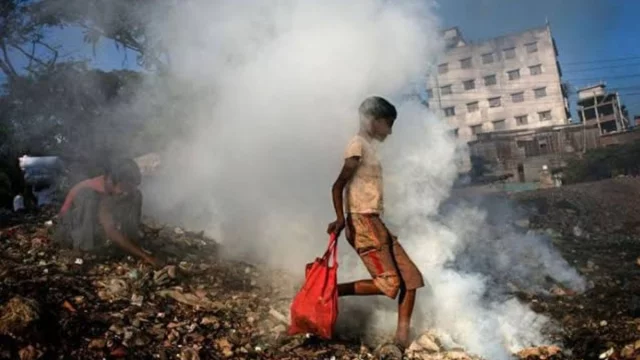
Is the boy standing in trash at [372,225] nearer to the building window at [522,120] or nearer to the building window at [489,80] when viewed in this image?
the building window at [522,120]

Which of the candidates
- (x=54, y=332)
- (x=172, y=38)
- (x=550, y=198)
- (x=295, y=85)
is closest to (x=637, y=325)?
(x=295, y=85)

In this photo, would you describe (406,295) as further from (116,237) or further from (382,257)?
(116,237)

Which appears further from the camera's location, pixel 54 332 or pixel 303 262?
pixel 303 262

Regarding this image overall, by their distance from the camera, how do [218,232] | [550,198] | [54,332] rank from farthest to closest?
[550,198]
[218,232]
[54,332]

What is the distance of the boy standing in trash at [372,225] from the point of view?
9.70 feet

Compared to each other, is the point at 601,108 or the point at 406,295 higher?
the point at 601,108

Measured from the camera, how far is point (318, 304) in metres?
2.89

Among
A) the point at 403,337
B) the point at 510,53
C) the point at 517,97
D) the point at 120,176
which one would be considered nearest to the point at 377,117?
the point at 403,337

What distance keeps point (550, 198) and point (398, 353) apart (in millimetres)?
14628

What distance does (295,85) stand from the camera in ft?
15.0

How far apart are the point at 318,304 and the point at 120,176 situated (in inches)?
92.0

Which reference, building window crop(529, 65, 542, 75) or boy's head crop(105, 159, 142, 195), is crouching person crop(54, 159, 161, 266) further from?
building window crop(529, 65, 542, 75)

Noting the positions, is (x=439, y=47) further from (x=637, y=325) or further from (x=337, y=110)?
(x=637, y=325)

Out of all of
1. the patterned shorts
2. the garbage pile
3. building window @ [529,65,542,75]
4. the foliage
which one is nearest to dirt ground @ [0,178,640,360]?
the garbage pile
